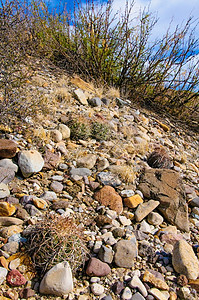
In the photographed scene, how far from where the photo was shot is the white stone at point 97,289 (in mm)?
1984

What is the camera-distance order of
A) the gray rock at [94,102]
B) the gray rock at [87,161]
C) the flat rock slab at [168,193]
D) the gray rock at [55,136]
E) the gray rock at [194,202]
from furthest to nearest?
the gray rock at [94,102] < the gray rock at [55,136] < the gray rock at [194,202] < the gray rock at [87,161] < the flat rock slab at [168,193]

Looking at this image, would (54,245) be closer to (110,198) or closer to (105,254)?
(105,254)

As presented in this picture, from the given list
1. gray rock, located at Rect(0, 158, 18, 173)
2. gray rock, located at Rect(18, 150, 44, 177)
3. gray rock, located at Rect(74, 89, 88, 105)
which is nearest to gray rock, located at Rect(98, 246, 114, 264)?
gray rock, located at Rect(18, 150, 44, 177)

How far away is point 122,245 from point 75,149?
6.39ft

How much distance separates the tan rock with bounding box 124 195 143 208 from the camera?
10.4 ft

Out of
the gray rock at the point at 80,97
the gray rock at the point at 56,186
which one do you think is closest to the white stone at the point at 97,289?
the gray rock at the point at 56,186

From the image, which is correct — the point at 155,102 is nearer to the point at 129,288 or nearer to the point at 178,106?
the point at 178,106

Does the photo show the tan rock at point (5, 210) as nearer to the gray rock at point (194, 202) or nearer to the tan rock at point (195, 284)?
the tan rock at point (195, 284)

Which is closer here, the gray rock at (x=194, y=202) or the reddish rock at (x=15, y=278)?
the reddish rock at (x=15, y=278)

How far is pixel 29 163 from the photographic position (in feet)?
9.70

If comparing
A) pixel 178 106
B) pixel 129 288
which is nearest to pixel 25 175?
pixel 129 288

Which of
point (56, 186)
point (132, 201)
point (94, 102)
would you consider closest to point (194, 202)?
point (132, 201)

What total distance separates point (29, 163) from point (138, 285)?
1844 millimetres

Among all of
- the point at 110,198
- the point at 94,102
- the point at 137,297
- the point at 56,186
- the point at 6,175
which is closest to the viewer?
the point at 137,297
